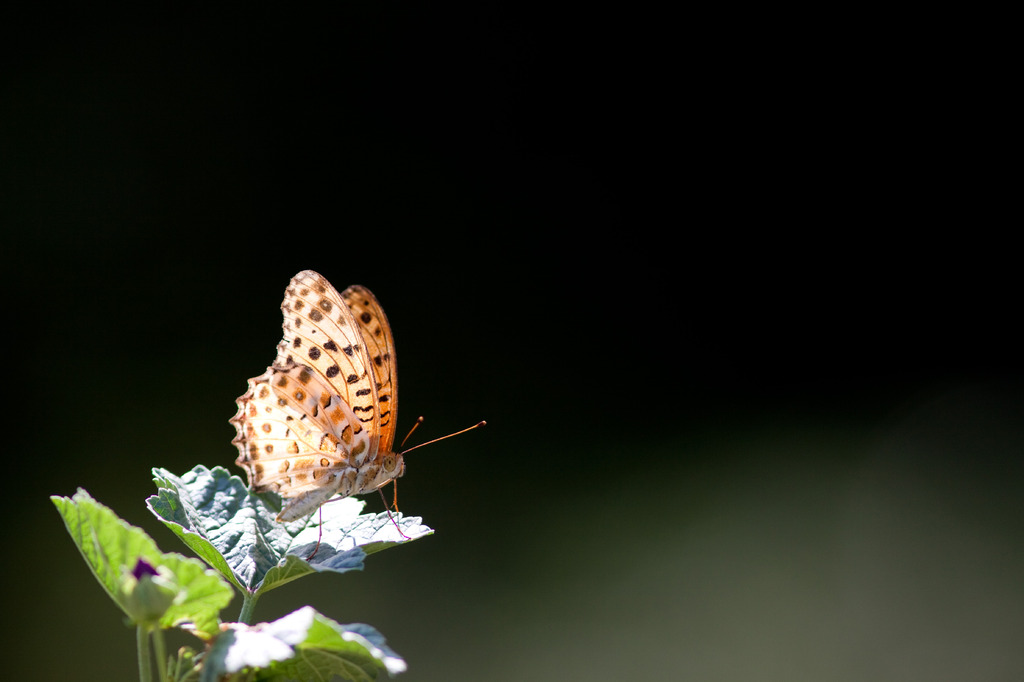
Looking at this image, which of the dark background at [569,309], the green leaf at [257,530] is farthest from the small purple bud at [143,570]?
the dark background at [569,309]

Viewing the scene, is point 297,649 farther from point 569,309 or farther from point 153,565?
point 569,309

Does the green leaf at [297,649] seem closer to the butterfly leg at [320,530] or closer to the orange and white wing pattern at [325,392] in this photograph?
the butterfly leg at [320,530]

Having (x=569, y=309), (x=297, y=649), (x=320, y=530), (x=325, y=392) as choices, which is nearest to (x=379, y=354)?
(x=325, y=392)

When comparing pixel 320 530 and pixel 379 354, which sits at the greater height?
pixel 379 354

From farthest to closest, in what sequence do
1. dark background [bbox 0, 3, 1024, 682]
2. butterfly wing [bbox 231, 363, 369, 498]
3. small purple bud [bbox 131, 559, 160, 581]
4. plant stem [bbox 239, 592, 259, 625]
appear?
dark background [bbox 0, 3, 1024, 682] → butterfly wing [bbox 231, 363, 369, 498] → plant stem [bbox 239, 592, 259, 625] → small purple bud [bbox 131, 559, 160, 581]

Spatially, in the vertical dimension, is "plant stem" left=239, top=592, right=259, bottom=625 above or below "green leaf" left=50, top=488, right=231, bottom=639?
below

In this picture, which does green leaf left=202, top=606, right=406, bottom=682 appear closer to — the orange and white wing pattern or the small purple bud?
the small purple bud

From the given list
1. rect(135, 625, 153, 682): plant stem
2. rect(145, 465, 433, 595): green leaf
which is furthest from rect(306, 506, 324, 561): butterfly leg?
rect(135, 625, 153, 682): plant stem
